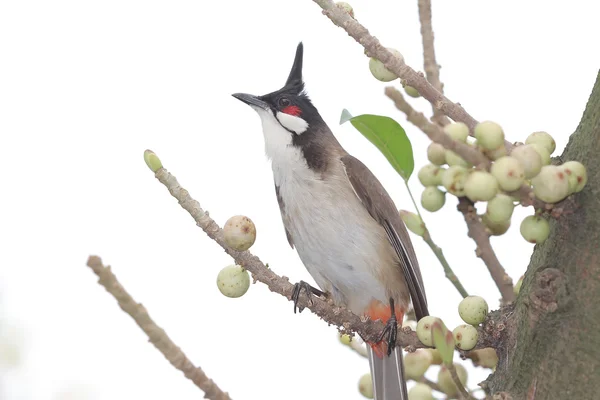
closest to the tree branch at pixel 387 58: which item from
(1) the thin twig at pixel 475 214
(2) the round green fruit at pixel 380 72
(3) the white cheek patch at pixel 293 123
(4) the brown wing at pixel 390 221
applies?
(2) the round green fruit at pixel 380 72

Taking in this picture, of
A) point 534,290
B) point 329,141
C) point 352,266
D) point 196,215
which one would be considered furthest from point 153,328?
point 329,141

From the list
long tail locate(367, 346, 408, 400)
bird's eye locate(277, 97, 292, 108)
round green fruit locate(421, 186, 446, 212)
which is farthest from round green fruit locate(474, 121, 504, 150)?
bird's eye locate(277, 97, 292, 108)

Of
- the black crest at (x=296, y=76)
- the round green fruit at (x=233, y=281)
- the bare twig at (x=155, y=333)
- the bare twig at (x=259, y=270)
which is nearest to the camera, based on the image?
the bare twig at (x=155, y=333)

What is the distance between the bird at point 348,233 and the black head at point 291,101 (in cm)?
29

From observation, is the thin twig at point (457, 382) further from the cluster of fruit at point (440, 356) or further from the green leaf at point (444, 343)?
the cluster of fruit at point (440, 356)

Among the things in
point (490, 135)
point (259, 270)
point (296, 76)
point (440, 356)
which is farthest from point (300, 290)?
point (296, 76)

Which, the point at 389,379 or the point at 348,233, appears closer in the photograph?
the point at 389,379

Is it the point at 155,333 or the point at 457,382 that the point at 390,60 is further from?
the point at 155,333

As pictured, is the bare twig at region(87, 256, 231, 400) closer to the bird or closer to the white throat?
the bird

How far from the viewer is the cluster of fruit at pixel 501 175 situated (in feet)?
3.58

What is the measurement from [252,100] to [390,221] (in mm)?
861

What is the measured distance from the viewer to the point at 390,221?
9.24 ft

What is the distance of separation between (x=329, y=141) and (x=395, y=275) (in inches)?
24.2

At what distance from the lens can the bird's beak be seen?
129 inches
